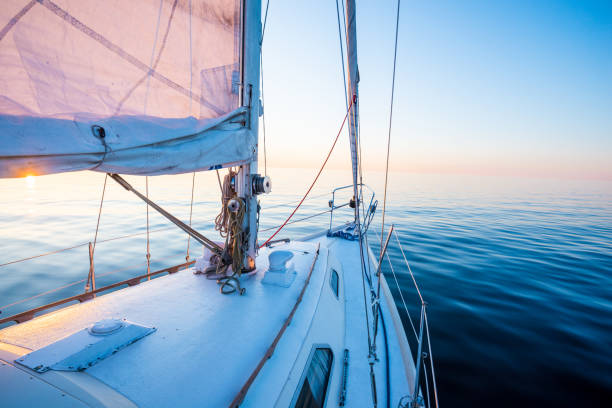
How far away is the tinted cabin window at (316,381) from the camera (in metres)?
1.88

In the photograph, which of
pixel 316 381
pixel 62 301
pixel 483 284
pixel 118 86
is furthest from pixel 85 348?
pixel 483 284

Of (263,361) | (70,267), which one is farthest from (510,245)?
(70,267)

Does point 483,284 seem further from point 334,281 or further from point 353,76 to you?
point 353,76

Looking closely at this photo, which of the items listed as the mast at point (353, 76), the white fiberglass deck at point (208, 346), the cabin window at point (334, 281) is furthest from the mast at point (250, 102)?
the cabin window at point (334, 281)

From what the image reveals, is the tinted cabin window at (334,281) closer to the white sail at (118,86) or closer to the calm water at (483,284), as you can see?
the calm water at (483,284)

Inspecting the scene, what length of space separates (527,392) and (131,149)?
5.58 meters

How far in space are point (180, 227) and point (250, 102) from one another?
1.67 m

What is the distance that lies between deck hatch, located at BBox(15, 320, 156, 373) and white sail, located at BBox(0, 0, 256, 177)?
108 cm

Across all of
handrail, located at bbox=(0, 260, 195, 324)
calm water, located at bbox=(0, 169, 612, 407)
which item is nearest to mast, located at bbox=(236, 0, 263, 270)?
handrail, located at bbox=(0, 260, 195, 324)

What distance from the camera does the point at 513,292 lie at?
19.8ft

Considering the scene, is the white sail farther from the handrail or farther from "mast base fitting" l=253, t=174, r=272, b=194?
the handrail

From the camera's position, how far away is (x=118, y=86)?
1818 mm

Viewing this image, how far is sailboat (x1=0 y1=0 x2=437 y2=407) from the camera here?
4.40 feet

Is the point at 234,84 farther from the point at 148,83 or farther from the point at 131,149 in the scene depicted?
the point at 131,149
